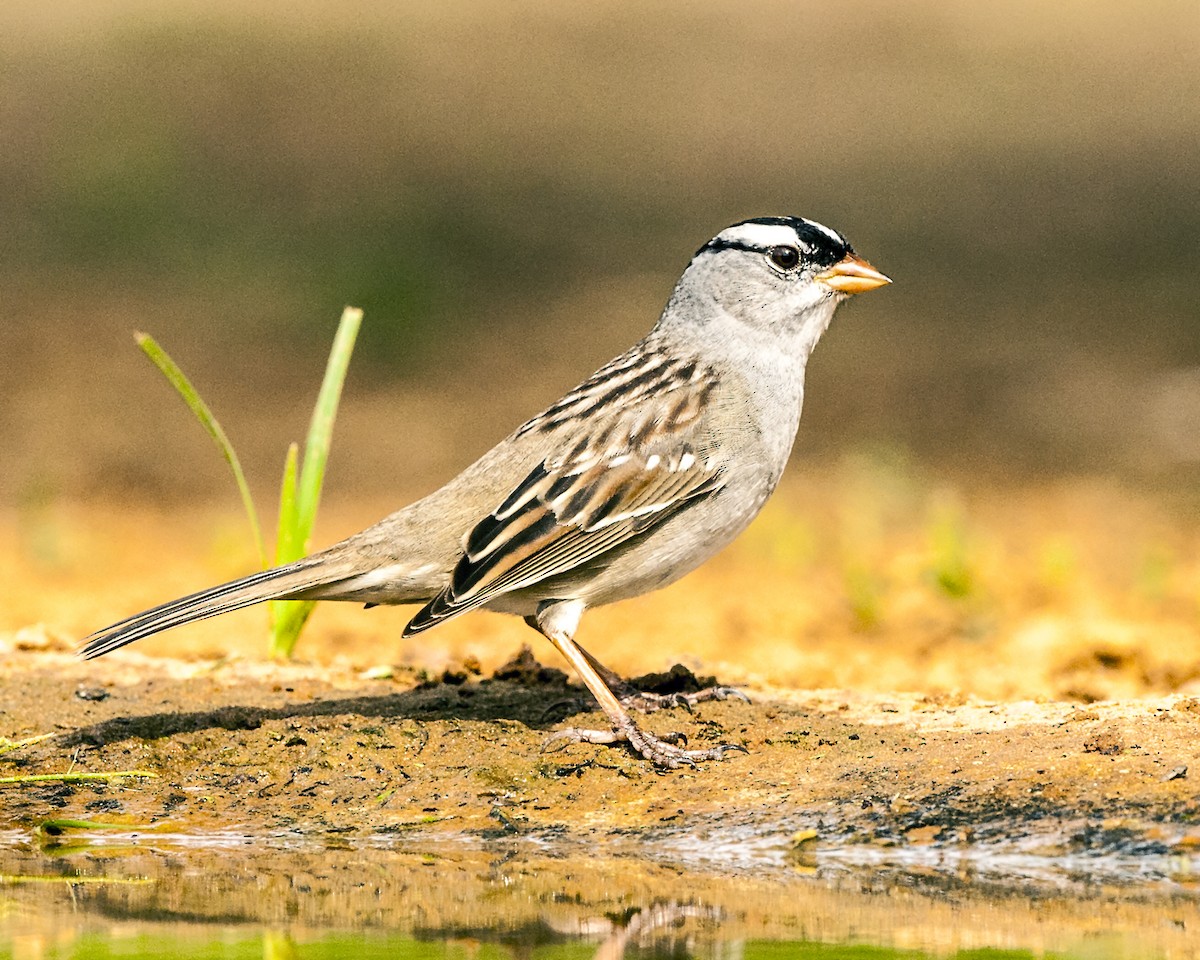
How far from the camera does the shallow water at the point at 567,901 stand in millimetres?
4719

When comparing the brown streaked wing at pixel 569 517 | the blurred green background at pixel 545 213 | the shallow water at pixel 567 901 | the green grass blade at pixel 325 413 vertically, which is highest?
the blurred green background at pixel 545 213

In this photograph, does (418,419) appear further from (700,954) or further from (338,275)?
(700,954)

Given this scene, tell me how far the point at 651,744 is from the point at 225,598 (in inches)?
61.1

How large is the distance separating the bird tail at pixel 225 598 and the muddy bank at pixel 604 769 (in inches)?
17.1

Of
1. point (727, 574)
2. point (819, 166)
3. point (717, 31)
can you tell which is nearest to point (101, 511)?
point (727, 574)

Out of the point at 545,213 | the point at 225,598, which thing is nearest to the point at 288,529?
the point at 225,598

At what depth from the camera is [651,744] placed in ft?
21.5

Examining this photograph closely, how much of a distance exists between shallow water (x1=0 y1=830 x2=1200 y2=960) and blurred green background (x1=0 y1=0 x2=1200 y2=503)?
248 inches

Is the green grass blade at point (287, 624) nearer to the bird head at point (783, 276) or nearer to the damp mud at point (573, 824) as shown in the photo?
the damp mud at point (573, 824)

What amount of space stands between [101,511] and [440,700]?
621cm

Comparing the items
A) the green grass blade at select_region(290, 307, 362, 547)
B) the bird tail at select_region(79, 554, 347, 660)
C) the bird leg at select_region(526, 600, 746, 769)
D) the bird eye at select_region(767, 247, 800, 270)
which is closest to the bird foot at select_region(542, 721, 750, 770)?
the bird leg at select_region(526, 600, 746, 769)

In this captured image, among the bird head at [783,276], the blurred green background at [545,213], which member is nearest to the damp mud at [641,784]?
the bird head at [783,276]

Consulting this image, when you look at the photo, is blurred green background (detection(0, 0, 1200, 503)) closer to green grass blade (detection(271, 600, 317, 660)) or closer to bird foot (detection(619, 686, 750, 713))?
green grass blade (detection(271, 600, 317, 660))

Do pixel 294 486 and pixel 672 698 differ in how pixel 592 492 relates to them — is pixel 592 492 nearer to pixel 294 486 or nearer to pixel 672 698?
pixel 672 698
